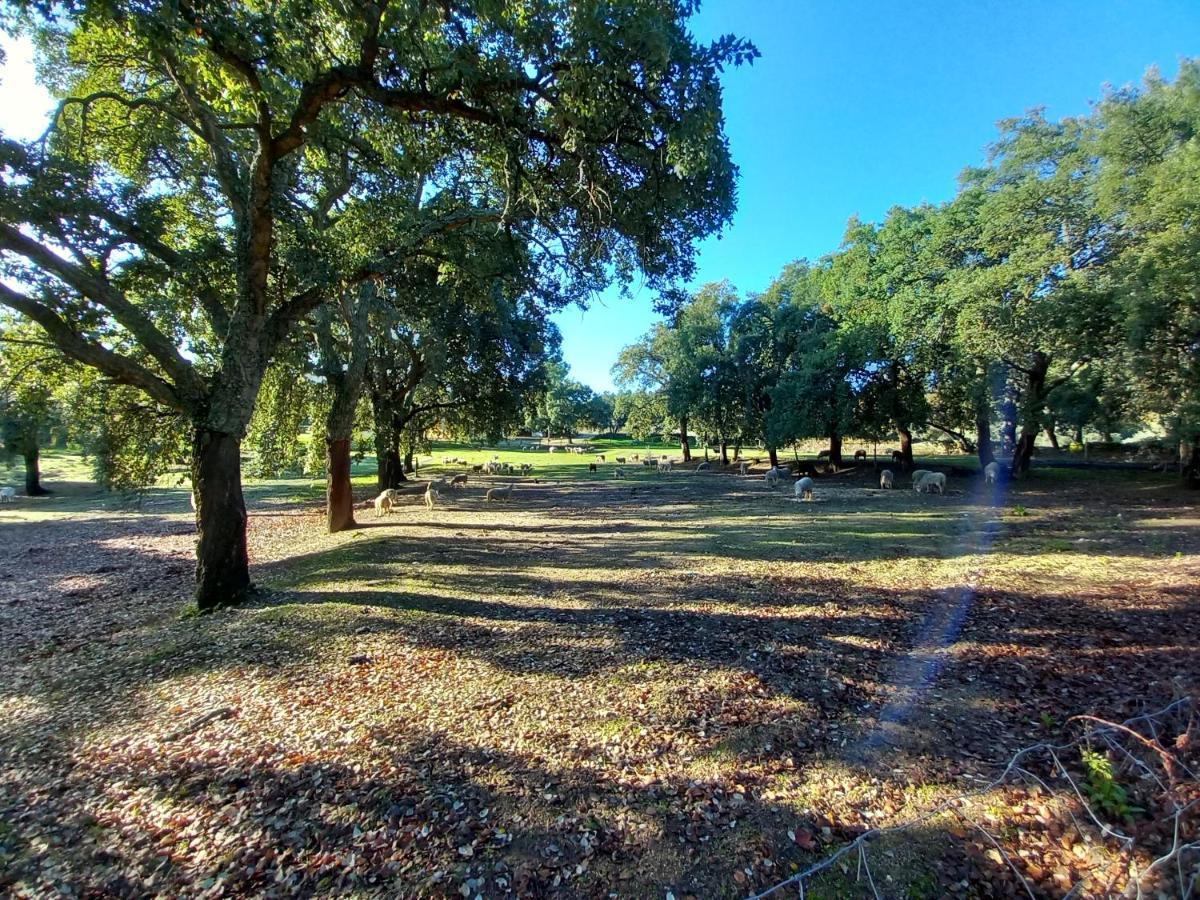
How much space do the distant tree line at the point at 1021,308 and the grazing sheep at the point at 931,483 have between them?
12.2 feet

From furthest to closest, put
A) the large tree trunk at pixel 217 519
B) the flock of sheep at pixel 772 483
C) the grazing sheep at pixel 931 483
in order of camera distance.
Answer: the grazing sheep at pixel 931 483 < the flock of sheep at pixel 772 483 < the large tree trunk at pixel 217 519

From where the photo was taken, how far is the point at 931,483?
64.3 feet

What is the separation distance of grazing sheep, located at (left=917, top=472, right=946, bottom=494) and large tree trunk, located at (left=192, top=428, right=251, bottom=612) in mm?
22080

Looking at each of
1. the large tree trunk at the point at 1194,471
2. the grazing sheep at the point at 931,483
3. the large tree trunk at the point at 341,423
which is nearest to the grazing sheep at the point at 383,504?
the large tree trunk at the point at 341,423

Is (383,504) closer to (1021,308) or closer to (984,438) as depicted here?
(1021,308)

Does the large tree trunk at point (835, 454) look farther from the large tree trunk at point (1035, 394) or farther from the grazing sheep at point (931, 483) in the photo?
the large tree trunk at point (1035, 394)

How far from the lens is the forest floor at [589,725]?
2701mm

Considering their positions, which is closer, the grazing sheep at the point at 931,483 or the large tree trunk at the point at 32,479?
the grazing sheep at the point at 931,483

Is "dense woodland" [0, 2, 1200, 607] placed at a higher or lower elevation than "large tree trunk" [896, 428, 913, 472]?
higher

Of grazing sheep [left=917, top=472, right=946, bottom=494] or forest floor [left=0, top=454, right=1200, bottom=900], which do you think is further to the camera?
grazing sheep [left=917, top=472, right=946, bottom=494]

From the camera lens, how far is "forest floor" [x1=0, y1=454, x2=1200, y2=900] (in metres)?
2.70

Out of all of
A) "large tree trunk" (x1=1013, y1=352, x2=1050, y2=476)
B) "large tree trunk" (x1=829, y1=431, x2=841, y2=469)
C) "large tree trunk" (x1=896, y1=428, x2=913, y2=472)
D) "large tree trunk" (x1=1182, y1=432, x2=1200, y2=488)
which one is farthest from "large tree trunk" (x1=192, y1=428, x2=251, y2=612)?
"large tree trunk" (x1=829, y1=431, x2=841, y2=469)

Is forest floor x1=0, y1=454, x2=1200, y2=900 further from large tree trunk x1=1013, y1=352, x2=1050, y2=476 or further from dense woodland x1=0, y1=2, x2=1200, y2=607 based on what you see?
large tree trunk x1=1013, y1=352, x2=1050, y2=476

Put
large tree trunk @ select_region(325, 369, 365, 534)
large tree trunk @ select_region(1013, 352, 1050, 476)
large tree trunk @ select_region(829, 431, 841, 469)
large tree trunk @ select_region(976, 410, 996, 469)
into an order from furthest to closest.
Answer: large tree trunk @ select_region(829, 431, 841, 469)
large tree trunk @ select_region(976, 410, 996, 469)
large tree trunk @ select_region(1013, 352, 1050, 476)
large tree trunk @ select_region(325, 369, 365, 534)
